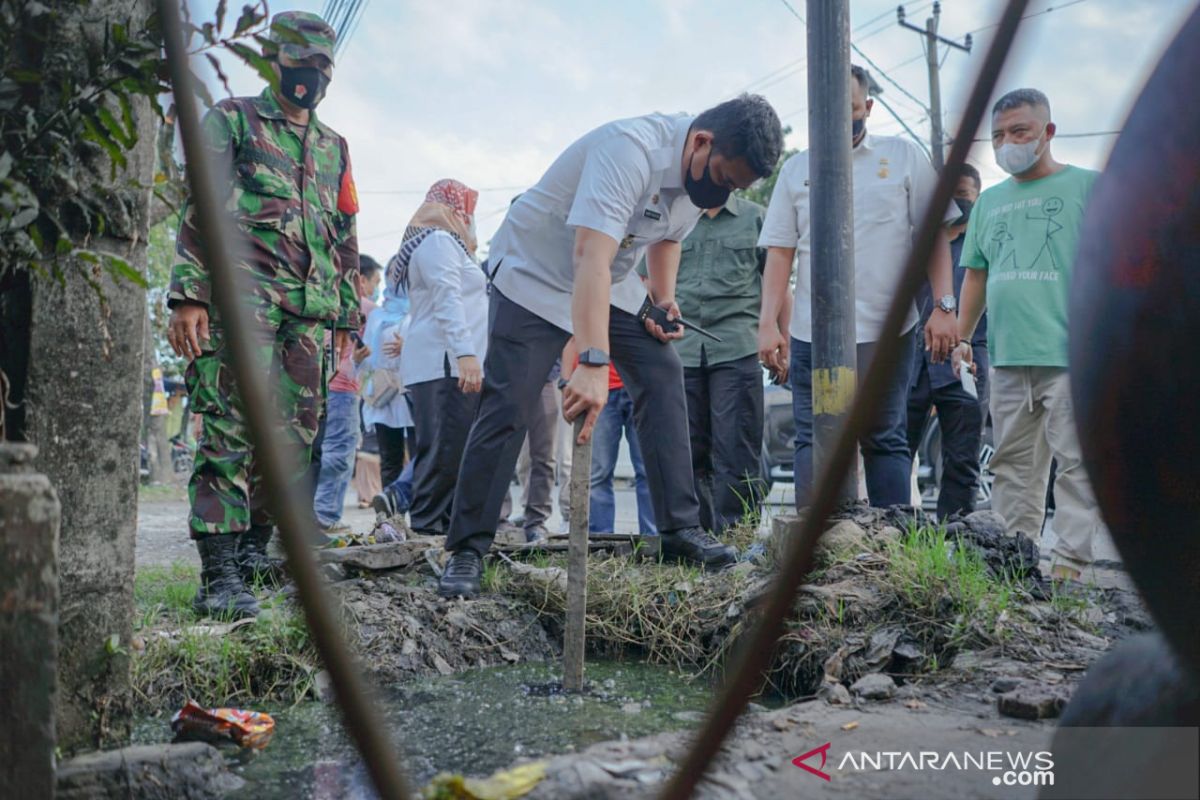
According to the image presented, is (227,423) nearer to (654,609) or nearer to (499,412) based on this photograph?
(499,412)

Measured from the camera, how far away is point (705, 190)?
10.6 feet

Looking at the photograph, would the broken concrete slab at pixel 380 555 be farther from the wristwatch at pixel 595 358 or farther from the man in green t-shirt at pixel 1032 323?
the man in green t-shirt at pixel 1032 323

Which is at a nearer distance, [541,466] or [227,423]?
[227,423]

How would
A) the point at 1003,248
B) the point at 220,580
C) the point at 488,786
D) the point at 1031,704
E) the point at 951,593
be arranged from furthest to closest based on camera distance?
the point at 1003,248
the point at 220,580
the point at 951,593
the point at 1031,704
the point at 488,786

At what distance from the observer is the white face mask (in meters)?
3.55

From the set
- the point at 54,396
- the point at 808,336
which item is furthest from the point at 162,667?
the point at 808,336

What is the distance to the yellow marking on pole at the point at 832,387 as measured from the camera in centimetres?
349

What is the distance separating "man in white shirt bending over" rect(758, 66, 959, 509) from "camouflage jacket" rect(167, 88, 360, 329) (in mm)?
1901

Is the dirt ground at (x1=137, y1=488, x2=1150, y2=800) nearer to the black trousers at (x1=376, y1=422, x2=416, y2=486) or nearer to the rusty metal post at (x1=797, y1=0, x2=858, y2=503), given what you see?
the rusty metal post at (x1=797, y1=0, x2=858, y2=503)

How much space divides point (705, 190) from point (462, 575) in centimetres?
160

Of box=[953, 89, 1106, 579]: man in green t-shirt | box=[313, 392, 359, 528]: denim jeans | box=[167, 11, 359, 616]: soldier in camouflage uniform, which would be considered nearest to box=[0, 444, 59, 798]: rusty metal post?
box=[167, 11, 359, 616]: soldier in camouflage uniform

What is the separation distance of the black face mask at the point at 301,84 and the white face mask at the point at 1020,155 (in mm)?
2569

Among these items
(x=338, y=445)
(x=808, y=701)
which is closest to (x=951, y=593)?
(x=808, y=701)

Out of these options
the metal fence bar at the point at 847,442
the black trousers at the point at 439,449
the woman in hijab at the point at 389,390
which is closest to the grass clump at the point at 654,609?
the black trousers at the point at 439,449
